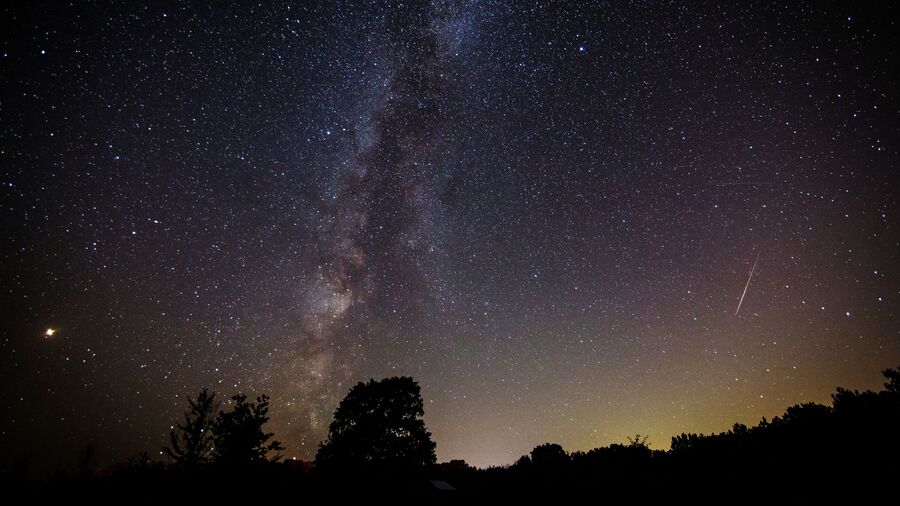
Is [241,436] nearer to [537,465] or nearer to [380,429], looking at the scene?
[380,429]

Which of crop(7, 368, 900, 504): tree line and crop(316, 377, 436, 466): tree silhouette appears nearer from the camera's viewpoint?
crop(7, 368, 900, 504): tree line

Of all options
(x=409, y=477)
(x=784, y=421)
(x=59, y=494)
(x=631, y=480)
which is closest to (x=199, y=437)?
(x=59, y=494)

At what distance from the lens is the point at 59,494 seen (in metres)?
12.2

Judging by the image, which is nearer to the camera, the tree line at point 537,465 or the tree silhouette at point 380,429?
the tree line at point 537,465

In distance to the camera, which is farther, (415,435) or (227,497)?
(415,435)

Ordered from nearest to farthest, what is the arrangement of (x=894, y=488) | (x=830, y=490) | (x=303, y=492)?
(x=894, y=488) < (x=830, y=490) < (x=303, y=492)

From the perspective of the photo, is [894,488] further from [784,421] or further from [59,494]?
[59,494]

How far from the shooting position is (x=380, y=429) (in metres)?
17.9

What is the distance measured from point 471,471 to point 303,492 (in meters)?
11.4

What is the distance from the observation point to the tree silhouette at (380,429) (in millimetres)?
17250

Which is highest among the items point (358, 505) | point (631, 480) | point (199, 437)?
point (199, 437)

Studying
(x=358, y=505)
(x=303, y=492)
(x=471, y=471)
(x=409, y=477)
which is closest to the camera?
(x=358, y=505)

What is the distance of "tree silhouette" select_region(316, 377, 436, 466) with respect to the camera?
679 inches

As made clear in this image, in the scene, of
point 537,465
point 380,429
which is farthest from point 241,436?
point 537,465
